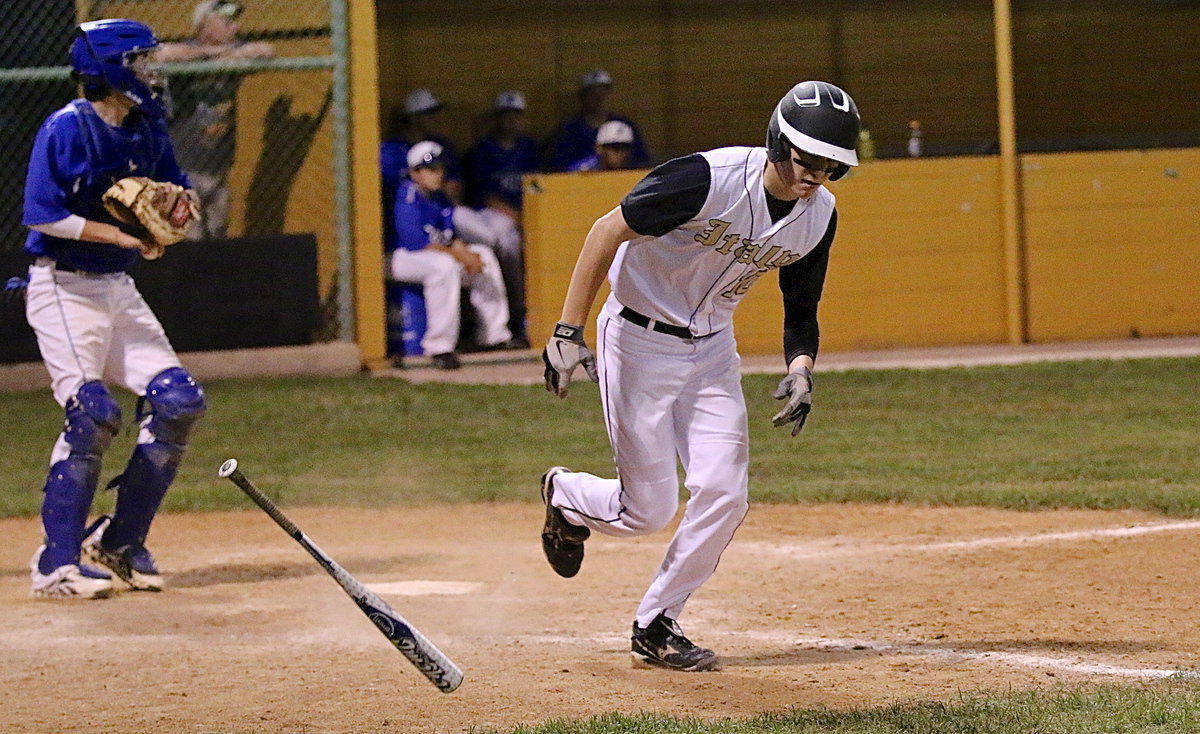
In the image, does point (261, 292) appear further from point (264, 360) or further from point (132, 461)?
point (132, 461)

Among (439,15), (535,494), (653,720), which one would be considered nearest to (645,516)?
(653,720)

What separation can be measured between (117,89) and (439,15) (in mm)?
9722

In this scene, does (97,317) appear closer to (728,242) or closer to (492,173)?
(728,242)

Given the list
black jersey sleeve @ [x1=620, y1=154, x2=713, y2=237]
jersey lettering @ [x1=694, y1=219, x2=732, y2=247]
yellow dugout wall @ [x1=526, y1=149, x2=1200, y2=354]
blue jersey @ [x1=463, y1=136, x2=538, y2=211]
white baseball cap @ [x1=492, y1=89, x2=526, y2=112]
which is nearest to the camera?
black jersey sleeve @ [x1=620, y1=154, x2=713, y2=237]

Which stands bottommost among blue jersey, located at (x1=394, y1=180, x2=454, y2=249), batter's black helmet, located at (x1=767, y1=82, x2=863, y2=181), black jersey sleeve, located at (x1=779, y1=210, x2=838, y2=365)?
blue jersey, located at (x1=394, y1=180, x2=454, y2=249)

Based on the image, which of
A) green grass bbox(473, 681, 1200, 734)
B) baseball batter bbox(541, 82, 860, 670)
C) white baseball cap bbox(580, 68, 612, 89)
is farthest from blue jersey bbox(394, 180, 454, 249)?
green grass bbox(473, 681, 1200, 734)

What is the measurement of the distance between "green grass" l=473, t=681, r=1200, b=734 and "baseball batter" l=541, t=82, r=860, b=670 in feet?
2.62

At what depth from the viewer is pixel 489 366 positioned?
44.7 ft

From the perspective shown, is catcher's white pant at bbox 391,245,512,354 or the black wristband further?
catcher's white pant at bbox 391,245,512,354

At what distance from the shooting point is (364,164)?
13461 mm

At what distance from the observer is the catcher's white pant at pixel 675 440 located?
5141 millimetres

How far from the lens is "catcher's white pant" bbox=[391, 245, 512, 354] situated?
13.4 meters

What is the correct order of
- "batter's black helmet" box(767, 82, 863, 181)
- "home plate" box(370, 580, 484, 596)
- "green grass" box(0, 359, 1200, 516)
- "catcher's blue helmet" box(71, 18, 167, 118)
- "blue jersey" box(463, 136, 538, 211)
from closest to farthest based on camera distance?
"batter's black helmet" box(767, 82, 863, 181) → "catcher's blue helmet" box(71, 18, 167, 118) → "home plate" box(370, 580, 484, 596) → "green grass" box(0, 359, 1200, 516) → "blue jersey" box(463, 136, 538, 211)

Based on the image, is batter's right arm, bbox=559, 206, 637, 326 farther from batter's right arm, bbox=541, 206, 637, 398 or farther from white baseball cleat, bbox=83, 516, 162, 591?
white baseball cleat, bbox=83, 516, 162, 591
